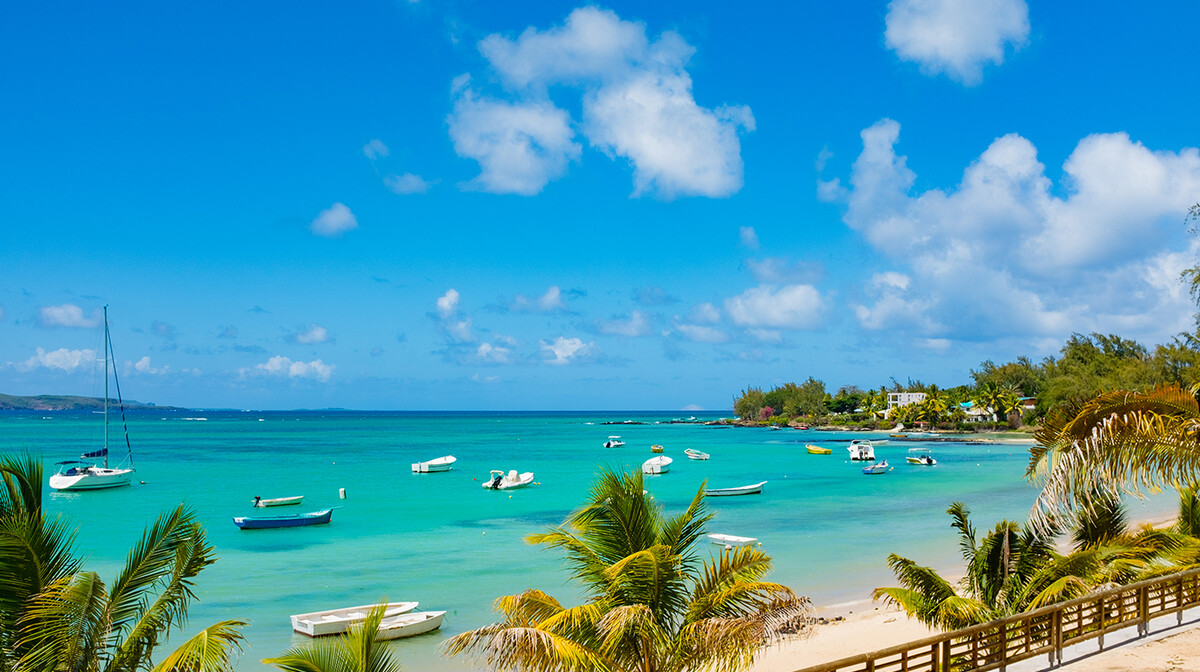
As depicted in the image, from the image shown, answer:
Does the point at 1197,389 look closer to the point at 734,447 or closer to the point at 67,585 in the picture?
the point at 67,585

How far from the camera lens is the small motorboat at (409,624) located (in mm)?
19891

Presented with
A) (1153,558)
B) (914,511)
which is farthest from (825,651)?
(914,511)

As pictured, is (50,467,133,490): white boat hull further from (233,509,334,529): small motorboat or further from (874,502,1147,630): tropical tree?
(874,502,1147,630): tropical tree

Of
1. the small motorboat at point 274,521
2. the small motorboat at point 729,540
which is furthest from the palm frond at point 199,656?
the small motorboat at point 274,521

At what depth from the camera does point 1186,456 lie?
9.75 m

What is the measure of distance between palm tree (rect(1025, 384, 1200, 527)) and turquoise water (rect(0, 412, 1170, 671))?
13159mm

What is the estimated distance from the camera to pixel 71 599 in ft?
26.3

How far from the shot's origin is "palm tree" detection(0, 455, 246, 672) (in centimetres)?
798

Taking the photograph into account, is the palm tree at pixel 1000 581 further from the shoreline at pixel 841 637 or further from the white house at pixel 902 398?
the white house at pixel 902 398

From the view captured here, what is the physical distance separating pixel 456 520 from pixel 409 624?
73.3 ft

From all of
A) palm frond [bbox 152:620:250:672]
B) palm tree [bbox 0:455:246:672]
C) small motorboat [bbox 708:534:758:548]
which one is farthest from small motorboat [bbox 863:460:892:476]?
palm frond [bbox 152:620:250:672]

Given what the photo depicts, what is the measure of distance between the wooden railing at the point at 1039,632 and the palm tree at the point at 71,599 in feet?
21.6

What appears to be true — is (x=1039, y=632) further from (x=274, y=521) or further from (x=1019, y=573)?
(x=274, y=521)

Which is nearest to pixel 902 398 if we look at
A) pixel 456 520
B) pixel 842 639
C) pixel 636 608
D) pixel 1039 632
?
pixel 456 520
